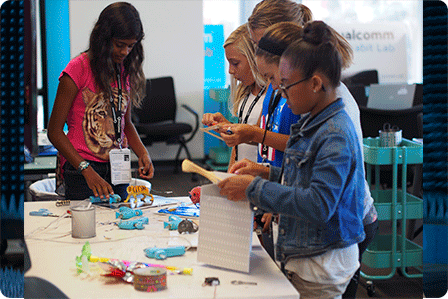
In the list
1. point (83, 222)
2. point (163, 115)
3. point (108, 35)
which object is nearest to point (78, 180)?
point (83, 222)

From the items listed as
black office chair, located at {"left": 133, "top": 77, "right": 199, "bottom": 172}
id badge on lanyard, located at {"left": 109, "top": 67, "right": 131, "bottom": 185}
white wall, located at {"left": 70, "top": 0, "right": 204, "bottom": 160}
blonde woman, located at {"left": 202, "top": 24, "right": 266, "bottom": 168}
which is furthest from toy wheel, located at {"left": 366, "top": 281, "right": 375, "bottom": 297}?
white wall, located at {"left": 70, "top": 0, "right": 204, "bottom": 160}

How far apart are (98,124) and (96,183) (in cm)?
26

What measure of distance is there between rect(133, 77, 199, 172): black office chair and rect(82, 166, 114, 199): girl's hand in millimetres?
4259

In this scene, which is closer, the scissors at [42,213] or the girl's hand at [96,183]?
the scissors at [42,213]

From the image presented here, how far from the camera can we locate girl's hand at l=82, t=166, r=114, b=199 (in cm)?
207

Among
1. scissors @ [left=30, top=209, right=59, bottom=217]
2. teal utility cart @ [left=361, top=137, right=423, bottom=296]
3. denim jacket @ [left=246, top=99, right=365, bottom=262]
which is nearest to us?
denim jacket @ [left=246, top=99, right=365, bottom=262]

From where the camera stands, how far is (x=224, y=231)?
145 centimetres

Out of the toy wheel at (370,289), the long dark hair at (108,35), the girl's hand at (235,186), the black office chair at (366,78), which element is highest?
the long dark hair at (108,35)

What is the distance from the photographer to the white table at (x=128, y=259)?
4.26 feet

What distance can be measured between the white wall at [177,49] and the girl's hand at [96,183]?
500 cm

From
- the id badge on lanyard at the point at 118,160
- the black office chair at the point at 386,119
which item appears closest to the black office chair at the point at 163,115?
the black office chair at the point at 386,119

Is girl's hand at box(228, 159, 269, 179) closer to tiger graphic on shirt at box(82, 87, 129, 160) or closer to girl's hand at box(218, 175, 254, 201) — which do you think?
girl's hand at box(218, 175, 254, 201)

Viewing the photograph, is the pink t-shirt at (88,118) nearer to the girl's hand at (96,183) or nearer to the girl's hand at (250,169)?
the girl's hand at (96,183)

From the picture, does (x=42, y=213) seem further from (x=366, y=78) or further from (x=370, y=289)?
(x=366, y=78)
